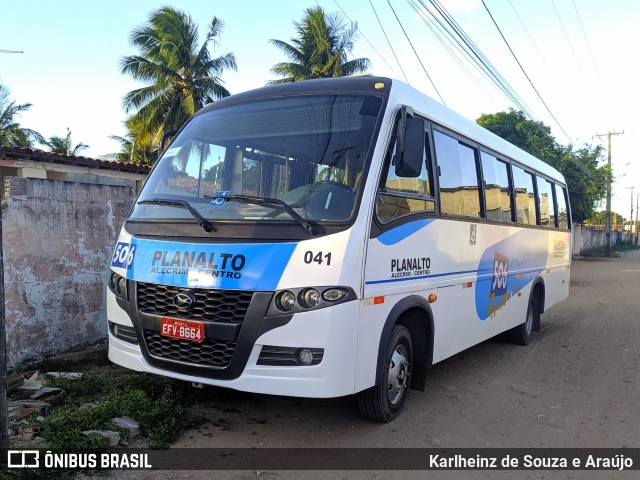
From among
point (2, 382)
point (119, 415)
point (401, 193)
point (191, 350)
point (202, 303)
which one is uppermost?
point (401, 193)

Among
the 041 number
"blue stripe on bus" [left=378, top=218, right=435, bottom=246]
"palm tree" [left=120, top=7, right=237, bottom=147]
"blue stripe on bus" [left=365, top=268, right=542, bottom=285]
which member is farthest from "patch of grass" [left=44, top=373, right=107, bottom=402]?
"palm tree" [left=120, top=7, right=237, bottom=147]

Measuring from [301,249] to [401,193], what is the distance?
121cm

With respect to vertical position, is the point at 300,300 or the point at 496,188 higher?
the point at 496,188

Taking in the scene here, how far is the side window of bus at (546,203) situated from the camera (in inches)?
361

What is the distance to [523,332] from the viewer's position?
A: 8508 mm

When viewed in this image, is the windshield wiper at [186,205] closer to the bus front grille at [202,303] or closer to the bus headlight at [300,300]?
the bus front grille at [202,303]

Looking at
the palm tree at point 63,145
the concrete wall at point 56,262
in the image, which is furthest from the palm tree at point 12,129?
the concrete wall at point 56,262

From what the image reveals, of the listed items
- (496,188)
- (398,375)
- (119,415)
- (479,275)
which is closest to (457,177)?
(479,275)

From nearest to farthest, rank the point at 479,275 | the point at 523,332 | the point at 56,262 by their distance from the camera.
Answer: the point at 56,262 → the point at 479,275 → the point at 523,332

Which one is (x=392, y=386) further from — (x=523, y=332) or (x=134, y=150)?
(x=134, y=150)

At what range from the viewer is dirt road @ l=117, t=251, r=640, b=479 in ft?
14.1

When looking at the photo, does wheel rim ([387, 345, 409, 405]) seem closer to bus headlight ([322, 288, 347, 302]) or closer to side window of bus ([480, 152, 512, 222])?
bus headlight ([322, 288, 347, 302])

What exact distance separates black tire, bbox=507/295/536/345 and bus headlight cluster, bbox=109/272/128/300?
6155mm

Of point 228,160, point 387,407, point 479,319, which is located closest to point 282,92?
point 228,160
